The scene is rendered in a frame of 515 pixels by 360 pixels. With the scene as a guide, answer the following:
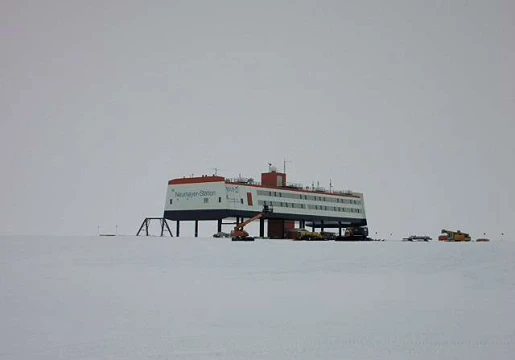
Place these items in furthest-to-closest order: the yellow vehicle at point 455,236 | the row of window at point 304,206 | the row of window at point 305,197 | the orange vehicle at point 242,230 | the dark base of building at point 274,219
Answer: the yellow vehicle at point 455,236 < the row of window at point 305,197 < the row of window at point 304,206 < the dark base of building at point 274,219 < the orange vehicle at point 242,230

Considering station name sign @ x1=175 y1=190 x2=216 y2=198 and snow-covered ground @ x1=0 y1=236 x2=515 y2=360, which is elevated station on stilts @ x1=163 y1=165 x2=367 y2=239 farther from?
snow-covered ground @ x1=0 y1=236 x2=515 y2=360

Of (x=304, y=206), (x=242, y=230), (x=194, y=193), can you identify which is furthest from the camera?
(x=304, y=206)

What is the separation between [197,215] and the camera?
5128 inches

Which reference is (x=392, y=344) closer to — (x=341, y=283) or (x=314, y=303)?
(x=314, y=303)

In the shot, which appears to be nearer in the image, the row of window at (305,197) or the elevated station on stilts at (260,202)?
the elevated station on stilts at (260,202)

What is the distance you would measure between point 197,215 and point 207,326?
351ft

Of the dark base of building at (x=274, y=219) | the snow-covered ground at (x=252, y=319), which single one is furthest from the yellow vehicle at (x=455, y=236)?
the snow-covered ground at (x=252, y=319)

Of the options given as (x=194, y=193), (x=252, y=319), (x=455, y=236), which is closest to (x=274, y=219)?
(x=194, y=193)

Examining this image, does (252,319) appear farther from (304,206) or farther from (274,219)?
(304,206)

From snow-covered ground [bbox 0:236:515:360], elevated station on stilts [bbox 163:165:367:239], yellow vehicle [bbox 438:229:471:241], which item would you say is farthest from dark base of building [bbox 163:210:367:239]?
snow-covered ground [bbox 0:236:515:360]

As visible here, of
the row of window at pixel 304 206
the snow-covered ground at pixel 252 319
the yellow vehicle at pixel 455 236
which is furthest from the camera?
the yellow vehicle at pixel 455 236

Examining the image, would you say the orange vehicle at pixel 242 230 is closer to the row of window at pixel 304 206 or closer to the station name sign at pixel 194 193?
the row of window at pixel 304 206

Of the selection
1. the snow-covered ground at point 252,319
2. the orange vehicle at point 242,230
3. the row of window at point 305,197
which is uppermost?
the row of window at point 305,197

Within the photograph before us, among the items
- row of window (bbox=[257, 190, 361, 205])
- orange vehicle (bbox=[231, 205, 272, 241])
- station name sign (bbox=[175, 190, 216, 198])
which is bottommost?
orange vehicle (bbox=[231, 205, 272, 241])
